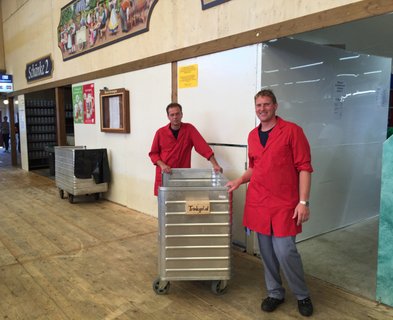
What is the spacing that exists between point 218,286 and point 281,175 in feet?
3.20

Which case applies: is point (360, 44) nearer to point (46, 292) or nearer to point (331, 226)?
point (331, 226)

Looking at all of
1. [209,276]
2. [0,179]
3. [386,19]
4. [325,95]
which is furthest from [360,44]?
[0,179]

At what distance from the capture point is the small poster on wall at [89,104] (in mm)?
5894

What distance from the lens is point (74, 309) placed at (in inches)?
94.7

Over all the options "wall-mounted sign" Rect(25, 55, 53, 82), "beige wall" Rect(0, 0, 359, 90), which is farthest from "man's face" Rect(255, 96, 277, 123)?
"wall-mounted sign" Rect(25, 55, 53, 82)

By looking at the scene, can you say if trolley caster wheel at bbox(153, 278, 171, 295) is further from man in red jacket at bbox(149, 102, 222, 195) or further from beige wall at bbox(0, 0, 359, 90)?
beige wall at bbox(0, 0, 359, 90)

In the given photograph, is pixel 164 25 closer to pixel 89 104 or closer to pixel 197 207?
pixel 89 104

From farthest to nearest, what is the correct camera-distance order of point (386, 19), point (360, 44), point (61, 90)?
point (61, 90)
point (360, 44)
point (386, 19)

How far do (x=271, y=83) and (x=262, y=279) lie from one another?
5.55 ft

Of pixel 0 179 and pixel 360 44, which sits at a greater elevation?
pixel 360 44

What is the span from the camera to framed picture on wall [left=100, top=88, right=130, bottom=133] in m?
4.98

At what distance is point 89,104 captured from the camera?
5.99 metres

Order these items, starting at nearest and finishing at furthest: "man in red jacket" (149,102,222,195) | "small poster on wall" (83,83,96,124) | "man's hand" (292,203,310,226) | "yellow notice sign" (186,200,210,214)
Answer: "man's hand" (292,203,310,226) → "yellow notice sign" (186,200,210,214) → "man in red jacket" (149,102,222,195) → "small poster on wall" (83,83,96,124)

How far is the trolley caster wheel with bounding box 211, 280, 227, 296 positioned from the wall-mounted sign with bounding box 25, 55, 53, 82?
6262mm
